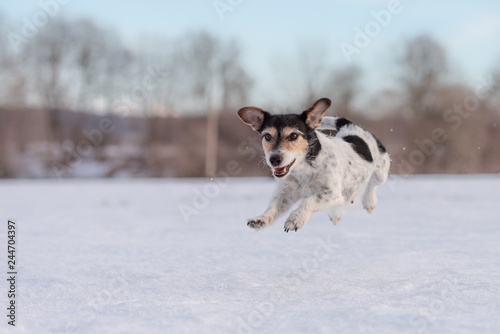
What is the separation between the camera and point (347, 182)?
476 centimetres

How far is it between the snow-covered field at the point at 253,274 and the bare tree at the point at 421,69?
66.1ft

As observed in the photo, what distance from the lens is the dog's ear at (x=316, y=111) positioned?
4.05 meters

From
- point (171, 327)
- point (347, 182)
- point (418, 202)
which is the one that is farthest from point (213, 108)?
point (171, 327)

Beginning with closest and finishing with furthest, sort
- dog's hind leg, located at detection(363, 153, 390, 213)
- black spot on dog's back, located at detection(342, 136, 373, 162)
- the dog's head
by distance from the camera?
the dog's head → black spot on dog's back, located at detection(342, 136, 373, 162) → dog's hind leg, located at detection(363, 153, 390, 213)

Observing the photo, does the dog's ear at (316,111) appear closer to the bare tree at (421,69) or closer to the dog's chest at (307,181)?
the dog's chest at (307,181)

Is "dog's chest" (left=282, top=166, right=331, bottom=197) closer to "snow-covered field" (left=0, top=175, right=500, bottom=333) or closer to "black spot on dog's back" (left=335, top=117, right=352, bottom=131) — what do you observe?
"snow-covered field" (left=0, top=175, right=500, bottom=333)

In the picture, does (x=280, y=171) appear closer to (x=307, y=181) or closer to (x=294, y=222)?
(x=294, y=222)

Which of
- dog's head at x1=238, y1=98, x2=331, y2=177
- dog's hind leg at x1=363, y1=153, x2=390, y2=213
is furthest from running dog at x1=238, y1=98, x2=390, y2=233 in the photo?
dog's hind leg at x1=363, y1=153, x2=390, y2=213

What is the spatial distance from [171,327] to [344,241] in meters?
3.56

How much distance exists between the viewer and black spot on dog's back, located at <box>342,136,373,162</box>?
16.8 ft

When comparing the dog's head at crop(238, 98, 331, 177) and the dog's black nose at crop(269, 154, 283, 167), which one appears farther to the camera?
the dog's head at crop(238, 98, 331, 177)

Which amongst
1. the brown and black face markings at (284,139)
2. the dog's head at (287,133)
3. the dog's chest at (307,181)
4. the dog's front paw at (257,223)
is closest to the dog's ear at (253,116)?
the dog's head at (287,133)

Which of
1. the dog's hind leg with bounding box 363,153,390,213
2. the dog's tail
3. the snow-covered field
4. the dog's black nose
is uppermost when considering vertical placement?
the dog's black nose

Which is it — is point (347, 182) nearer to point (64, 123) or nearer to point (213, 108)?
point (213, 108)
